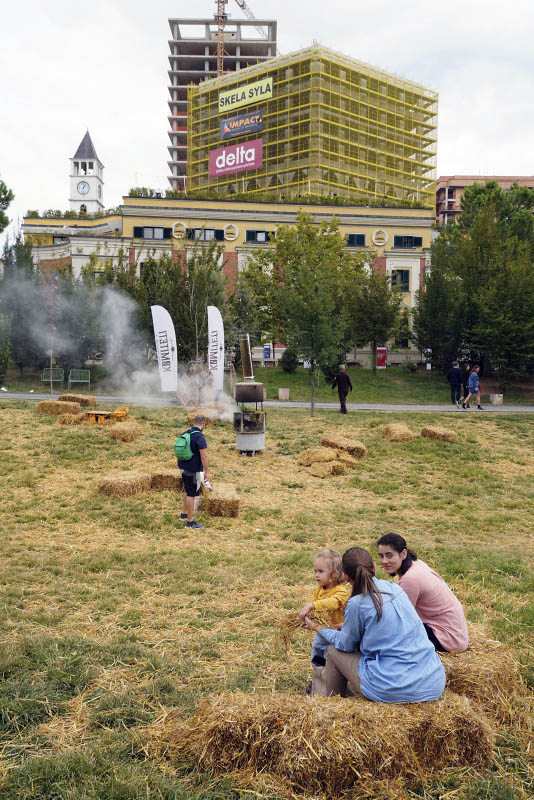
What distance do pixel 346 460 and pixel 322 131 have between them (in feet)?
206

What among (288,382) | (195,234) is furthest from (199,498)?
(195,234)

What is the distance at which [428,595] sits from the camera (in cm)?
494

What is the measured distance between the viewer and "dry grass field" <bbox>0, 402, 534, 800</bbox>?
4.13m

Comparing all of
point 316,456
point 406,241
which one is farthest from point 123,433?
point 406,241

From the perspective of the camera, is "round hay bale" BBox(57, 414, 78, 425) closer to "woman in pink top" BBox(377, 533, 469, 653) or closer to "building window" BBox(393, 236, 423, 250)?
"woman in pink top" BBox(377, 533, 469, 653)

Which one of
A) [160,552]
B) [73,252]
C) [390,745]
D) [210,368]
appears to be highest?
[73,252]

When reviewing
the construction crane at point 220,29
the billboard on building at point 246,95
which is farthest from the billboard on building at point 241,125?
the construction crane at point 220,29

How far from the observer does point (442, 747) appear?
161 inches

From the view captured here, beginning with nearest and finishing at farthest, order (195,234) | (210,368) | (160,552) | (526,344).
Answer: (160,552) → (210,368) → (526,344) → (195,234)

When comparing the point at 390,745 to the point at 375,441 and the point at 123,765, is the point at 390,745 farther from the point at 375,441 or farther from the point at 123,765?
the point at 375,441

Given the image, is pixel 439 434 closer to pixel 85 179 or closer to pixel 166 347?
pixel 166 347

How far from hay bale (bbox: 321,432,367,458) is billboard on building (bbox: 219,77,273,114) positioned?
6787cm

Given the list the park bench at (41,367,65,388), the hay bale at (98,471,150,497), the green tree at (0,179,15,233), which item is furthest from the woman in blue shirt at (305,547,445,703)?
the green tree at (0,179,15,233)

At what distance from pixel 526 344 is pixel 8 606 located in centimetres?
3099
